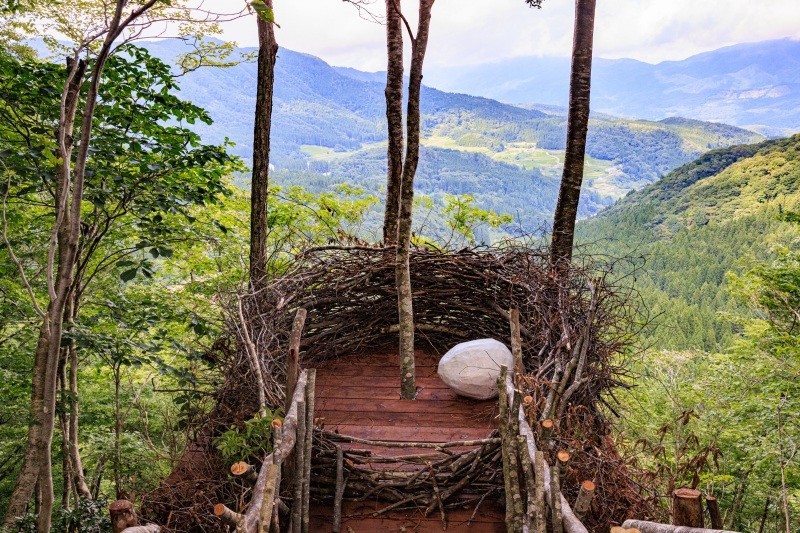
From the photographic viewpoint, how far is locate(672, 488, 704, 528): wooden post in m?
2.02

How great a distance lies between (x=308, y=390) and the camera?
9.69 feet

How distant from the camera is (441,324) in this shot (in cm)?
540

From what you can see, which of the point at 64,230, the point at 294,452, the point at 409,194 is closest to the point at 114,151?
the point at 64,230

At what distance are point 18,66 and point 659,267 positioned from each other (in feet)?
110

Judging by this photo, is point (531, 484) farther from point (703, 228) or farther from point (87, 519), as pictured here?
point (703, 228)

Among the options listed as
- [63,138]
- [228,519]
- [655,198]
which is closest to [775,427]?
[228,519]

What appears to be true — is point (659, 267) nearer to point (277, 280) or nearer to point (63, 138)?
point (277, 280)

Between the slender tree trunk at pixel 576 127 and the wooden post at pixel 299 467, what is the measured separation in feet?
11.5

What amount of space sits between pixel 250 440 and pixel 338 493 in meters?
0.63

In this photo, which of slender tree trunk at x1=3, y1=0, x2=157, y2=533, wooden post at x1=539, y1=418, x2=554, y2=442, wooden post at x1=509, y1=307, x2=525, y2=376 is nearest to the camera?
wooden post at x1=539, y1=418, x2=554, y2=442

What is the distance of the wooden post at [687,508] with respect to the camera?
202 centimetres

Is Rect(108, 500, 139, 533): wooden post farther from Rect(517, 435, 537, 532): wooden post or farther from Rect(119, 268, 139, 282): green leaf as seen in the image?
Rect(119, 268, 139, 282): green leaf

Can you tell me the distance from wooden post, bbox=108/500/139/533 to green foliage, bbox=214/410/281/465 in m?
0.99

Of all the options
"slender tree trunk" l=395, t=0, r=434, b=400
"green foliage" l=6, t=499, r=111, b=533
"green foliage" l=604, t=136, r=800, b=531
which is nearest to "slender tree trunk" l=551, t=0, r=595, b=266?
"green foliage" l=604, t=136, r=800, b=531
